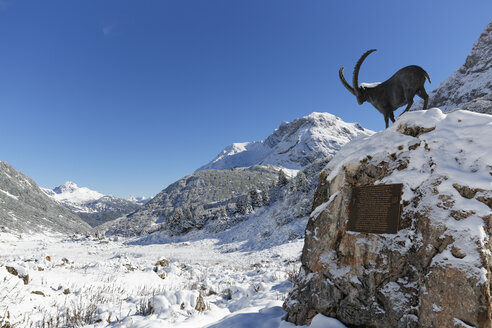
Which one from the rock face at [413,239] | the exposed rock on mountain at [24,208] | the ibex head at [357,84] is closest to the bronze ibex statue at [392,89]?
the ibex head at [357,84]

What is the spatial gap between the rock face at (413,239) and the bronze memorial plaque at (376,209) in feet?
0.29

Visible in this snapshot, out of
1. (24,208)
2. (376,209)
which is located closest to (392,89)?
(376,209)

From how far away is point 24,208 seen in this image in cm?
11188

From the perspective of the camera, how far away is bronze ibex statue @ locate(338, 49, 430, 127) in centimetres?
501

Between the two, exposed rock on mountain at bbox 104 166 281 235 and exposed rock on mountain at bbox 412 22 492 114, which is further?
exposed rock on mountain at bbox 104 166 281 235

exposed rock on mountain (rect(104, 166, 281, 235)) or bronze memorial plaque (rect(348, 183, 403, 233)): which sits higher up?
exposed rock on mountain (rect(104, 166, 281, 235))

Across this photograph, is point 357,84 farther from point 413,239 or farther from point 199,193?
point 199,193

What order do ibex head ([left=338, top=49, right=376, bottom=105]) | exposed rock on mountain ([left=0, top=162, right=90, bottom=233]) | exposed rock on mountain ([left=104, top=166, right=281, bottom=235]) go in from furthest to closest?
exposed rock on mountain ([left=0, top=162, right=90, bottom=233]) → exposed rock on mountain ([left=104, top=166, right=281, bottom=235]) → ibex head ([left=338, top=49, right=376, bottom=105])

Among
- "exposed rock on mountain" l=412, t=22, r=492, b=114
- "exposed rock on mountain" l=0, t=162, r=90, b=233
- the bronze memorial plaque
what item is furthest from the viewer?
"exposed rock on mountain" l=0, t=162, r=90, b=233

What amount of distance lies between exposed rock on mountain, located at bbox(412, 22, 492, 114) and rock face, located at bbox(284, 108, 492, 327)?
50.6 meters

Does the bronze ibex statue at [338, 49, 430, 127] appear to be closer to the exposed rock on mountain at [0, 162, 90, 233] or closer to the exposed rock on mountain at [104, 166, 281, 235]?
the exposed rock on mountain at [104, 166, 281, 235]

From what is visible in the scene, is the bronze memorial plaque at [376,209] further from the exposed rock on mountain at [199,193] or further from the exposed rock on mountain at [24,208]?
the exposed rock on mountain at [24,208]

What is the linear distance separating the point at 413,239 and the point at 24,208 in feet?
500

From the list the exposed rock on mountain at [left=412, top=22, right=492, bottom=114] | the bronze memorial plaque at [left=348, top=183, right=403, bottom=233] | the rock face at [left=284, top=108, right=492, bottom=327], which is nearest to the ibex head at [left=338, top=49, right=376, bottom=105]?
the rock face at [left=284, top=108, right=492, bottom=327]
